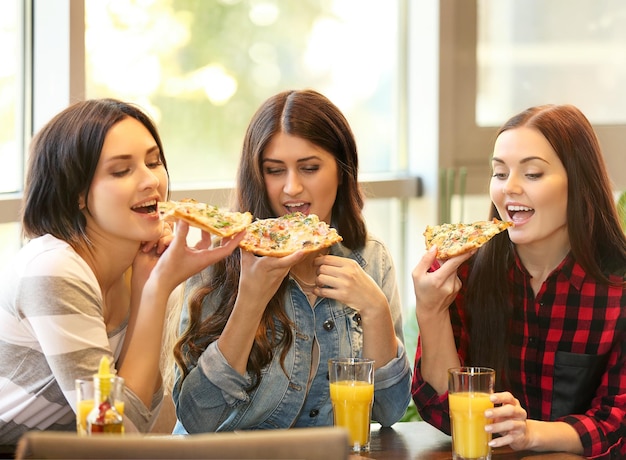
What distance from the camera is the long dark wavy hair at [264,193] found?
2.60 meters

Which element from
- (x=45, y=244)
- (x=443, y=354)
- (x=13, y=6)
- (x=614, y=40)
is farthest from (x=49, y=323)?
(x=614, y=40)

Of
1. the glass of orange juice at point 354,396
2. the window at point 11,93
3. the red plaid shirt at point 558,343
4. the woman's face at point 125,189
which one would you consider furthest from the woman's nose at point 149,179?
the window at point 11,93

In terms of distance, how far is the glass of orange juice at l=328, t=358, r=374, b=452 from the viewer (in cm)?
220

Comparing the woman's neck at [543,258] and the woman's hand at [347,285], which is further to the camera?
the woman's neck at [543,258]

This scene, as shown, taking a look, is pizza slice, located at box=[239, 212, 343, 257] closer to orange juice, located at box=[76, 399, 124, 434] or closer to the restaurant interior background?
orange juice, located at box=[76, 399, 124, 434]

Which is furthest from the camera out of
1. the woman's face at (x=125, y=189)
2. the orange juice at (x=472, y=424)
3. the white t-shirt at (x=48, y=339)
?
the woman's face at (x=125, y=189)

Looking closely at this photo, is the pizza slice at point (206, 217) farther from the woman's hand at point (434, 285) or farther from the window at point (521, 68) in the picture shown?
the window at point (521, 68)

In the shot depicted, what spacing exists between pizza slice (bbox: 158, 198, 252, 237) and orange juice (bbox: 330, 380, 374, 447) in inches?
19.0

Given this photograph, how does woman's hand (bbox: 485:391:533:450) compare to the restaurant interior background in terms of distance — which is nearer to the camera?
woman's hand (bbox: 485:391:533:450)

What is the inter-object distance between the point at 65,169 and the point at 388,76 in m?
3.33

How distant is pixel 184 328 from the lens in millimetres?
2637

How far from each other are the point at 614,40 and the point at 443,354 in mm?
3761

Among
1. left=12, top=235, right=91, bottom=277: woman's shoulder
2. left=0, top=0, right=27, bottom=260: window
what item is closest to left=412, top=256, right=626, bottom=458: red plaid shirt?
left=12, top=235, right=91, bottom=277: woman's shoulder

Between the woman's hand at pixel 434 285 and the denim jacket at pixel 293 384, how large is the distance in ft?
0.68
